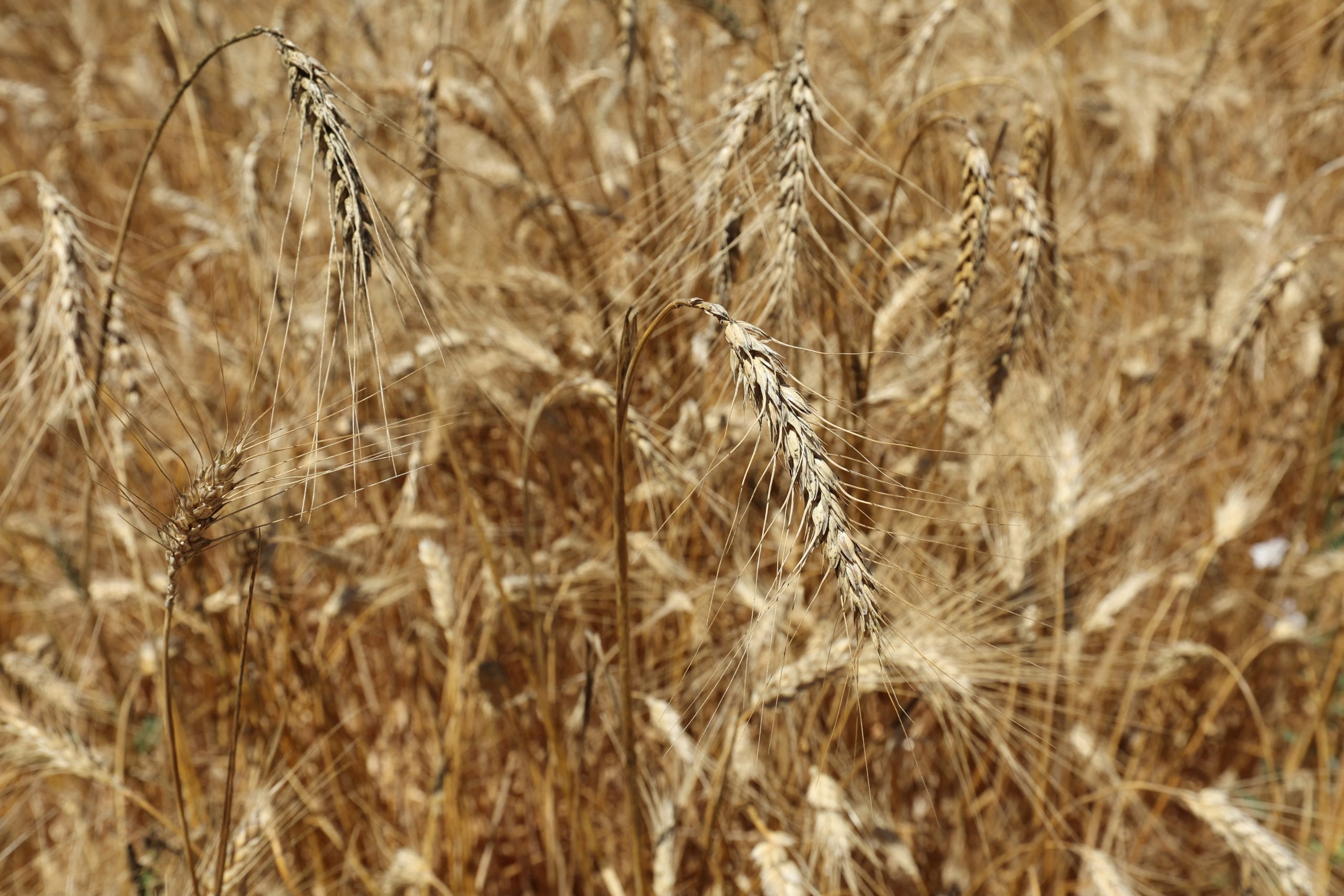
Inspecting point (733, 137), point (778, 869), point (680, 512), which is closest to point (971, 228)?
point (733, 137)

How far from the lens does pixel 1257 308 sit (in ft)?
6.07

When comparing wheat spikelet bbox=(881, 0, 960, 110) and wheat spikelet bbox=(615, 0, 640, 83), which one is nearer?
wheat spikelet bbox=(615, 0, 640, 83)

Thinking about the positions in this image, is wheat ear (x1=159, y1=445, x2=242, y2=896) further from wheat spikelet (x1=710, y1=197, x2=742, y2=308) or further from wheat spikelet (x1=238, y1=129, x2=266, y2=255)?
wheat spikelet (x1=238, y1=129, x2=266, y2=255)

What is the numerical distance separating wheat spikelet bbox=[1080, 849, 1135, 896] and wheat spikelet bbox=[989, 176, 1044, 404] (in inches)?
32.8

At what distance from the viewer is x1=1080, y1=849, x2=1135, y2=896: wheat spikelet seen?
1.59 meters

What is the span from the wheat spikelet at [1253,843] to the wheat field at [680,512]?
0.04ft

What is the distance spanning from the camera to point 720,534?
5.90 feet

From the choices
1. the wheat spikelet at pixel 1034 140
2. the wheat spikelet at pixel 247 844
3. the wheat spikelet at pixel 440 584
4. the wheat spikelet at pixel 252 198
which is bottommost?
the wheat spikelet at pixel 247 844

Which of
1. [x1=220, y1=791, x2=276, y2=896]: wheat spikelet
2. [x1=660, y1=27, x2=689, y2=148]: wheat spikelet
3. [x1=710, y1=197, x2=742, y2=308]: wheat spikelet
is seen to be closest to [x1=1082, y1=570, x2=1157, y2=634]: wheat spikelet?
[x1=710, y1=197, x2=742, y2=308]: wheat spikelet

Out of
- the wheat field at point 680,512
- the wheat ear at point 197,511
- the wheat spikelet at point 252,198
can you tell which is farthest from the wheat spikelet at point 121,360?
the wheat ear at point 197,511

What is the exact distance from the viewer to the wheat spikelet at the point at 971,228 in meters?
1.30

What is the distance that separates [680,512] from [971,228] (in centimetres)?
75

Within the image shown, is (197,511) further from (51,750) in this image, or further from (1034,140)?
(1034,140)

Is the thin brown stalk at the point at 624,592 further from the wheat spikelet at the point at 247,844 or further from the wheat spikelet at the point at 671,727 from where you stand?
the wheat spikelet at the point at 247,844
